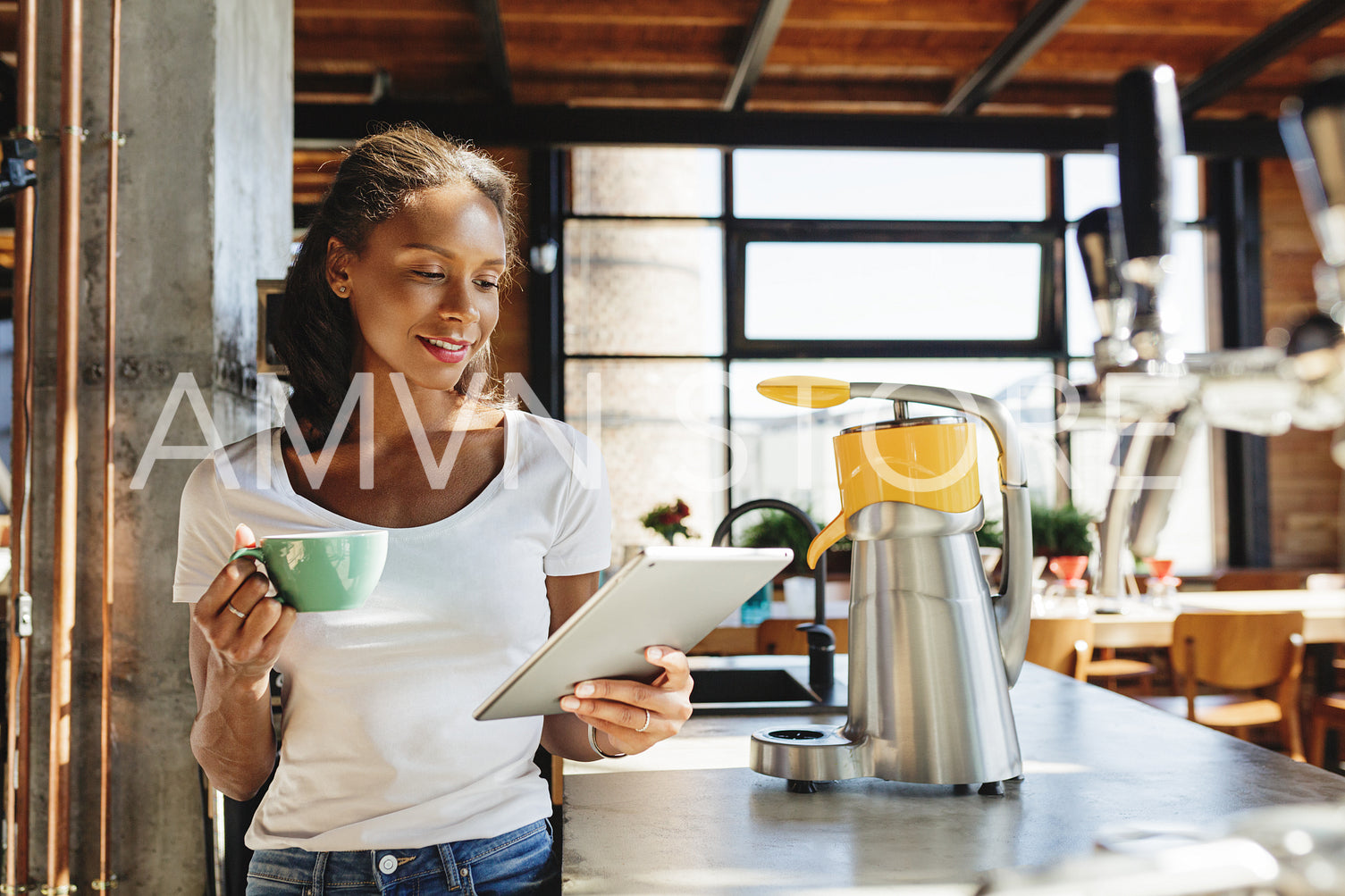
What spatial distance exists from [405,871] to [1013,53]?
4230mm

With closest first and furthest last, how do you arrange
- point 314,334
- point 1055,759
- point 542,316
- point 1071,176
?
1. point 1055,759
2. point 314,334
3. point 542,316
4. point 1071,176

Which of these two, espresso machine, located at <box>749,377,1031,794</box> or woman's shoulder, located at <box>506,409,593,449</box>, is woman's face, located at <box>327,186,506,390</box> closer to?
woman's shoulder, located at <box>506,409,593,449</box>

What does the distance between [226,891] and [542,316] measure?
170 inches

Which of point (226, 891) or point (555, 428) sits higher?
point (555, 428)

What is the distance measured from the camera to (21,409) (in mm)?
1657

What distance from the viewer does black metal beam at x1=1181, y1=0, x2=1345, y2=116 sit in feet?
13.0

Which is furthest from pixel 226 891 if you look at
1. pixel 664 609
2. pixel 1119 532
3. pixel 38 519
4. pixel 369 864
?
pixel 1119 532

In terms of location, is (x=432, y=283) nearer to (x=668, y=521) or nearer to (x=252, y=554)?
(x=252, y=554)

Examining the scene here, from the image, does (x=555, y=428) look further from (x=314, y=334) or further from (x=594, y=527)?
(x=314, y=334)

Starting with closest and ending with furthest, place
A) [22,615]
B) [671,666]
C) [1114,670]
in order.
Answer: [671,666]
[22,615]
[1114,670]

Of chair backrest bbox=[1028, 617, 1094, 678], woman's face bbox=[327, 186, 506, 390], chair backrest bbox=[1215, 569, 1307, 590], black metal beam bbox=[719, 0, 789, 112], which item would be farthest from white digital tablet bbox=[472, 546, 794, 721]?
chair backrest bbox=[1215, 569, 1307, 590]

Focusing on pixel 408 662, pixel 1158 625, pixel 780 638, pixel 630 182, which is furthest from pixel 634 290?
pixel 408 662

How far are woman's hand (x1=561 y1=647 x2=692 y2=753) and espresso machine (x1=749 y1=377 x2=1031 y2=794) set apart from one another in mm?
192

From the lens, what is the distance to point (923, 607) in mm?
1048
